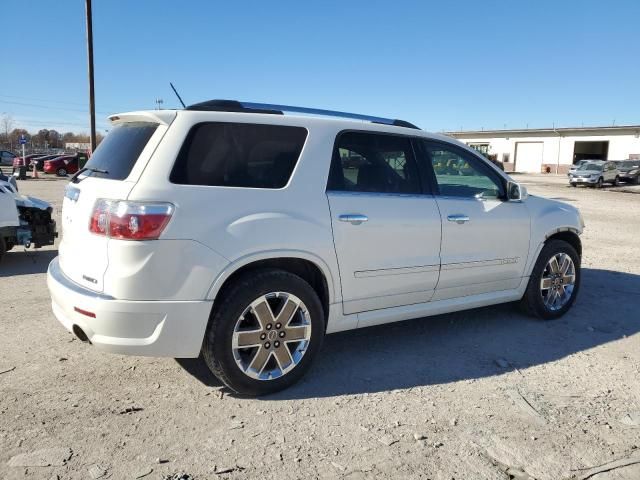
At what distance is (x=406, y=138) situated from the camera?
4227mm

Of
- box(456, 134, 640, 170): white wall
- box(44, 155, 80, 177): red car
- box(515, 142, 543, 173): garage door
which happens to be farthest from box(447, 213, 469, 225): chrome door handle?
box(515, 142, 543, 173): garage door

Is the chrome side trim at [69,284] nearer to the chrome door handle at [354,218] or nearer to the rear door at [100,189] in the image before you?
the rear door at [100,189]

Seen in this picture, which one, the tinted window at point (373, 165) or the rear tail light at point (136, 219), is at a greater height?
the tinted window at point (373, 165)

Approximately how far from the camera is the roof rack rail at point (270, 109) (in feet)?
11.5

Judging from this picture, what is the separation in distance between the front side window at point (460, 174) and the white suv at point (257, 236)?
0.09 ft

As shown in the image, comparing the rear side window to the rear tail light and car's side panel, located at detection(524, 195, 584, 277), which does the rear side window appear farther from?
car's side panel, located at detection(524, 195, 584, 277)

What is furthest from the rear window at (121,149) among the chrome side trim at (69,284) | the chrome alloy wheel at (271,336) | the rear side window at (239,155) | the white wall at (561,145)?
the white wall at (561,145)

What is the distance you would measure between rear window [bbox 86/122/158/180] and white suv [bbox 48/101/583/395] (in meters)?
0.01

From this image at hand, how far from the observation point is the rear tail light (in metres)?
2.99

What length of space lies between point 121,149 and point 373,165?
180 centimetres

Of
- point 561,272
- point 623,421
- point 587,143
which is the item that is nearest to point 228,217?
point 623,421

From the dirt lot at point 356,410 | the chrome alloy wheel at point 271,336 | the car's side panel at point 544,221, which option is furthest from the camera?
the car's side panel at point 544,221

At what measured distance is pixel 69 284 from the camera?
3.37 meters

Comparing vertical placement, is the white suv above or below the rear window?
below
